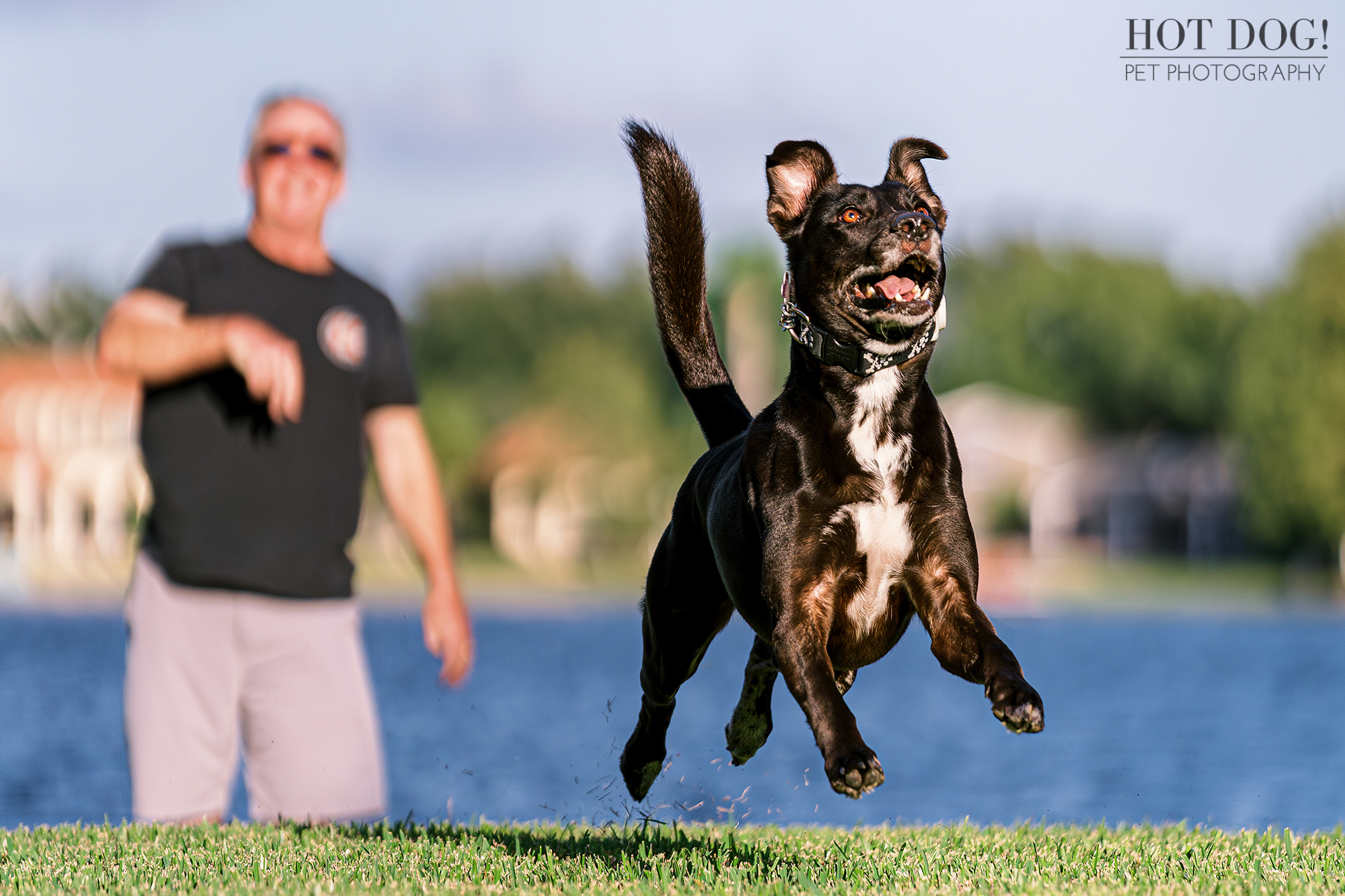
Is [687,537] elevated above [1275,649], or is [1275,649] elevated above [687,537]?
[687,537]

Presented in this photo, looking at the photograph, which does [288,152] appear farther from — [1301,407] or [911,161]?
[1301,407]

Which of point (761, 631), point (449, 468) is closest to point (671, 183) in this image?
point (761, 631)

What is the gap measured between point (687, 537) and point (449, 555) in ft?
3.09

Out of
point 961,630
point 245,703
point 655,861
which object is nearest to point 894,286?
point 961,630

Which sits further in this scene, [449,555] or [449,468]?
[449,468]

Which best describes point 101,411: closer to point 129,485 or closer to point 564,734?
point 129,485

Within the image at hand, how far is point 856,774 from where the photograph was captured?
429 cm

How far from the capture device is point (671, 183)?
6188 mm

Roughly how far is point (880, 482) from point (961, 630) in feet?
1.60

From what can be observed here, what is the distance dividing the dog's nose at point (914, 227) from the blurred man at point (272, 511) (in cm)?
220

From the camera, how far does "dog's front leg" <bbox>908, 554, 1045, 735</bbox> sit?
14.9 feet

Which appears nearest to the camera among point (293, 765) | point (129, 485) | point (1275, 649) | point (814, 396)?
point (814, 396)

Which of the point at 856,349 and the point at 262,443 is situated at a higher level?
the point at 856,349

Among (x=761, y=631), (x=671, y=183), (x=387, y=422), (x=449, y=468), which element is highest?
(x=671, y=183)
